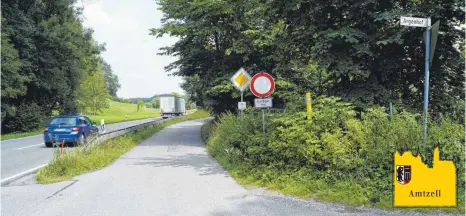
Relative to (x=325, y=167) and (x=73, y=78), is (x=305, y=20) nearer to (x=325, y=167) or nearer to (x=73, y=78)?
(x=325, y=167)

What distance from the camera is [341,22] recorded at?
9.48 meters

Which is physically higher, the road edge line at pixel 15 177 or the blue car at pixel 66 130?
the blue car at pixel 66 130

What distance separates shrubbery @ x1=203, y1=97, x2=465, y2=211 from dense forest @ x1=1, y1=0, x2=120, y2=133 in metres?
23.0

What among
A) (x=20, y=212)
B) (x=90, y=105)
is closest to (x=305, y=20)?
(x=20, y=212)

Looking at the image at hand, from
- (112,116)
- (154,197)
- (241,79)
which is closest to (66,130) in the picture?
(241,79)

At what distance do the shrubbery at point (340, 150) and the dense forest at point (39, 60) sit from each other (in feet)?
75.6

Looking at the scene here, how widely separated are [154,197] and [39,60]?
29.5 m

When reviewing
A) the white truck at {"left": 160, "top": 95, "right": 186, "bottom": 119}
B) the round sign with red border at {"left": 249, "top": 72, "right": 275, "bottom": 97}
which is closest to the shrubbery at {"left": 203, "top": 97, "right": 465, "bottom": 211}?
the round sign with red border at {"left": 249, "top": 72, "right": 275, "bottom": 97}

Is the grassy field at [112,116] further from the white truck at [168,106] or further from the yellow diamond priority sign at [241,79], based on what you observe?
the yellow diamond priority sign at [241,79]

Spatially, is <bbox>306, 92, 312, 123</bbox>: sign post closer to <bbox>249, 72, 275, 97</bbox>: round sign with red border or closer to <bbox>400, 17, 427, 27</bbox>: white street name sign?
<bbox>249, 72, 275, 97</bbox>: round sign with red border

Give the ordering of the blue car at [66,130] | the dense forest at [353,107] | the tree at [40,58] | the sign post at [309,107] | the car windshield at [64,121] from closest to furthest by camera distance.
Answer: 1. the dense forest at [353,107]
2. the sign post at [309,107]
3. the blue car at [66,130]
4. the car windshield at [64,121]
5. the tree at [40,58]

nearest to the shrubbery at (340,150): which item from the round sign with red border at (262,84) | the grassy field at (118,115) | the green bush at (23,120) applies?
the round sign with red border at (262,84)

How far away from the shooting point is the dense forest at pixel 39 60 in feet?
89.7

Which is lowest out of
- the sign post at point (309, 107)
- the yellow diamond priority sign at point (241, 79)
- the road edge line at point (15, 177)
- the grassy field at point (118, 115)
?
the grassy field at point (118, 115)
